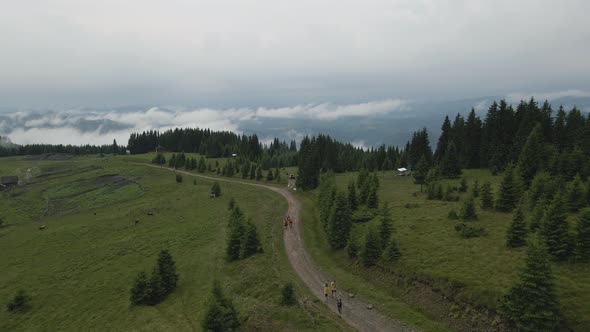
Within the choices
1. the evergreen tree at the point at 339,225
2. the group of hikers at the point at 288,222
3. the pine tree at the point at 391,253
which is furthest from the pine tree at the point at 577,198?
the group of hikers at the point at 288,222

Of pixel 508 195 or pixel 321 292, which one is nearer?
pixel 321 292

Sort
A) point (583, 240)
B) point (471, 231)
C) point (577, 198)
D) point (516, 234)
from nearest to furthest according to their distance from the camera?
1. point (583, 240)
2. point (516, 234)
3. point (471, 231)
4. point (577, 198)

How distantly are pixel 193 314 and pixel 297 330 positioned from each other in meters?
14.3

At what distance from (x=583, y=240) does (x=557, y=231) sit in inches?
88.1

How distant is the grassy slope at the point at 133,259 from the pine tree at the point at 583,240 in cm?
2658

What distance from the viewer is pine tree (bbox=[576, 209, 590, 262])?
33625 millimetres

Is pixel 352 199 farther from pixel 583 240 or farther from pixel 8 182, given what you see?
pixel 8 182

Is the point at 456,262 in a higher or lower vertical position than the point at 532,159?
lower

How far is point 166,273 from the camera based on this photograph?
149ft

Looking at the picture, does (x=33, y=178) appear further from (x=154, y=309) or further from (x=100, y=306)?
(x=154, y=309)

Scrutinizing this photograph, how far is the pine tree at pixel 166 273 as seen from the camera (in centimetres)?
4492

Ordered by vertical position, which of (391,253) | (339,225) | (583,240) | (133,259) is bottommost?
(133,259)

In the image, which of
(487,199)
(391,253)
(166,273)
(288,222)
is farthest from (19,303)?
(487,199)

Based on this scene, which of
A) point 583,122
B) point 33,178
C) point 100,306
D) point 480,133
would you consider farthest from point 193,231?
point 33,178
